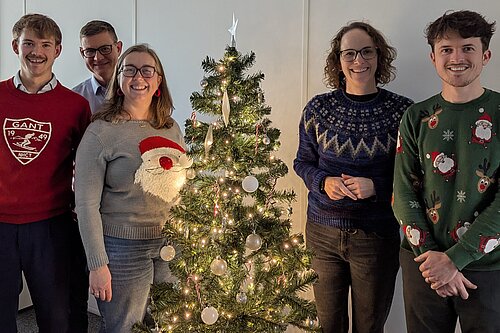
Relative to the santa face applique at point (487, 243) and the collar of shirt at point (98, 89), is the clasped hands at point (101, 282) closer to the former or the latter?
the collar of shirt at point (98, 89)

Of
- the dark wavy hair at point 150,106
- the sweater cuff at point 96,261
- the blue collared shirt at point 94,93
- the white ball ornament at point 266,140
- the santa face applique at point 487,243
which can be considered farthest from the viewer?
the blue collared shirt at point 94,93

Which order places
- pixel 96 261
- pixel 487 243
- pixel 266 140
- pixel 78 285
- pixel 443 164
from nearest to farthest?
pixel 487 243 → pixel 443 164 → pixel 266 140 → pixel 96 261 → pixel 78 285

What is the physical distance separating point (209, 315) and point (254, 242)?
293 mm

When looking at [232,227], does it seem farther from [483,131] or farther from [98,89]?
[98,89]

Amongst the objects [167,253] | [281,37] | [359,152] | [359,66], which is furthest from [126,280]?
[281,37]

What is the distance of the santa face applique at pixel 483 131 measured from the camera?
1.59 meters

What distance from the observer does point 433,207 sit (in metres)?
1.66

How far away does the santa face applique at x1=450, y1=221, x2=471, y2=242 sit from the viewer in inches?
62.7

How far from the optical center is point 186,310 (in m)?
1.80

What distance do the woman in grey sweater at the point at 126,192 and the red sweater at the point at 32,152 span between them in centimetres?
24

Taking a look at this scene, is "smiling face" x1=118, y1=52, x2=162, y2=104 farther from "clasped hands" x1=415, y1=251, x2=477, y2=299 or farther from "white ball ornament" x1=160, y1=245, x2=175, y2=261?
"clasped hands" x1=415, y1=251, x2=477, y2=299

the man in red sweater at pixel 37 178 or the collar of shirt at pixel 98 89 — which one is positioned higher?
the collar of shirt at pixel 98 89

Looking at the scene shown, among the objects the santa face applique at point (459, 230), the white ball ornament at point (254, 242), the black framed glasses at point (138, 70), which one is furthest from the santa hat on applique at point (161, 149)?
the santa face applique at point (459, 230)

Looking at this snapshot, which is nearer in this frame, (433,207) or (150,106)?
(433,207)
